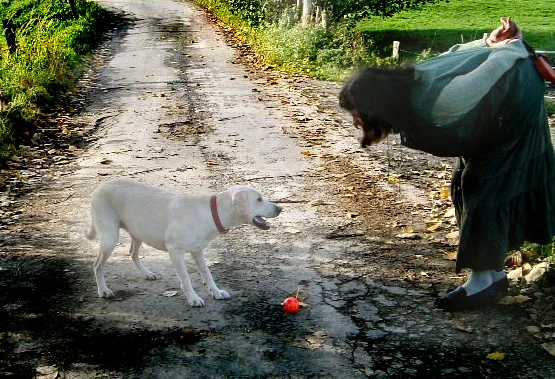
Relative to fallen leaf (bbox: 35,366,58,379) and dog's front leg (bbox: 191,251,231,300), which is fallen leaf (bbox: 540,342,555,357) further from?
fallen leaf (bbox: 35,366,58,379)

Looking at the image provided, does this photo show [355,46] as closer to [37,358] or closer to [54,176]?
[54,176]

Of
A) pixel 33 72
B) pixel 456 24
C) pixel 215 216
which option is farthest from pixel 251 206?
pixel 456 24

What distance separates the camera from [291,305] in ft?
17.0

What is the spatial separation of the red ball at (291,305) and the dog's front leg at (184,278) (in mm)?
613

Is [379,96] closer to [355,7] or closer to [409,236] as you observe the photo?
[409,236]

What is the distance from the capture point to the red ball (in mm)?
5164

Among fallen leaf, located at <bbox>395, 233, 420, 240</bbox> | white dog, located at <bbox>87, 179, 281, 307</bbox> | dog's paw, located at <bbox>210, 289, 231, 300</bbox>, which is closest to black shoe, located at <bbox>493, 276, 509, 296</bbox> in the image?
fallen leaf, located at <bbox>395, 233, 420, 240</bbox>

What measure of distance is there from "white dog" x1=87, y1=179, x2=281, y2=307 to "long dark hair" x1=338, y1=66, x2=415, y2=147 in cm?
96

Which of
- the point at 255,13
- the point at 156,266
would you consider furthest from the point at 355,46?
the point at 156,266

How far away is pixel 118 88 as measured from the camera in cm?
1499

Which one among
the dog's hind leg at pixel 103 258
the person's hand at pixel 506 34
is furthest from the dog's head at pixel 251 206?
the person's hand at pixel 506 34

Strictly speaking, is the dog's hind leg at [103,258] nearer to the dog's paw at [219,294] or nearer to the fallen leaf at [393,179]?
the dog's paw at [219,294]

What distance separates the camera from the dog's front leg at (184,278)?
515 centimetres

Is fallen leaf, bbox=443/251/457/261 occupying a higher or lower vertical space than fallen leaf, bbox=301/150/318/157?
higher
